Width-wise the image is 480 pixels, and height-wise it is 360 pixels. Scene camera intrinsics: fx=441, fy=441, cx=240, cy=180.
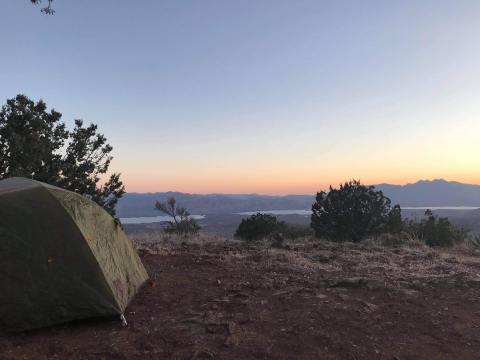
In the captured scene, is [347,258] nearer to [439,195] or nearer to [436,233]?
[436,233]

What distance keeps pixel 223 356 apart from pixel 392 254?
30.5 ft

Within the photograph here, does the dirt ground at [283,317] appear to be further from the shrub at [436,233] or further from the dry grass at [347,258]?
the shrub at [436,233]

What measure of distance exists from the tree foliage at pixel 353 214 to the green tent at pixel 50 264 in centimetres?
1425

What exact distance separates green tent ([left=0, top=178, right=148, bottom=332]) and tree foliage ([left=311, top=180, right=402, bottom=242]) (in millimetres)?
14247

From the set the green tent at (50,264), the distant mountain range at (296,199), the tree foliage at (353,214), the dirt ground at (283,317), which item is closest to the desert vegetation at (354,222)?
the tree foliage at (353,214)

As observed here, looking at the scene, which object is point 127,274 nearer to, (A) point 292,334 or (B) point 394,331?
(A) point 292,334

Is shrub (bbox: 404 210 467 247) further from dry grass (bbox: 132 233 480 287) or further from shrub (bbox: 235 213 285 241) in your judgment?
shrub (bbox: 235 213 285 241)

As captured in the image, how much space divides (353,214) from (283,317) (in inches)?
561

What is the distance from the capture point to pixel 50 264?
243 inches

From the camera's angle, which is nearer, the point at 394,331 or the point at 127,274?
the point at 394,331

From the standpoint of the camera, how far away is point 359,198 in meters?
20.6

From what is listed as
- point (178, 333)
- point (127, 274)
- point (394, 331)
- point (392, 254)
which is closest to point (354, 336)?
point (394, 331)

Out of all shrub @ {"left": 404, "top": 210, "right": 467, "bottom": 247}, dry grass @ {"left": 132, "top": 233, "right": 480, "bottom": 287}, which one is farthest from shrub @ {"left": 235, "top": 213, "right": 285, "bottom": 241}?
shrub @ {"left": 404, "top": 210, "right": 467, "bottom": 247}

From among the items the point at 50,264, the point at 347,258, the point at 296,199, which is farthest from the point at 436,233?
the point at 296,199
